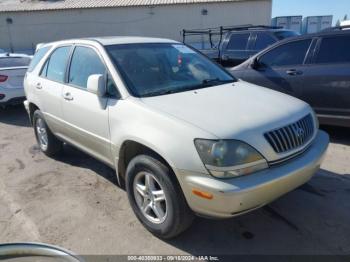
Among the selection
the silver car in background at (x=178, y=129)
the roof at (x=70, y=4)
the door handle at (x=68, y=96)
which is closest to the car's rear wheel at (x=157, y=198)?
the silver car in background at (x=178, y=129)

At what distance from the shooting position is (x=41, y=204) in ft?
12.6

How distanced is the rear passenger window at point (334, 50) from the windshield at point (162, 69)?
6.77 feet

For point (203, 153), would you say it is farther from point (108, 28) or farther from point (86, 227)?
point (108, 28)

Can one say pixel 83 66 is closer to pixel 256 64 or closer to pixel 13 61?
pixel 256 64

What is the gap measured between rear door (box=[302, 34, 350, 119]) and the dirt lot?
783mm

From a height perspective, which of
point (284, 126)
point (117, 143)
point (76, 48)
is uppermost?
point (76, 48)

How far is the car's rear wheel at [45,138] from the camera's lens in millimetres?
4957

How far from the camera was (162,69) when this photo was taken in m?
3.69

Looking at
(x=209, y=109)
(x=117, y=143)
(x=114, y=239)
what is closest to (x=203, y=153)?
(x=209, y=109)

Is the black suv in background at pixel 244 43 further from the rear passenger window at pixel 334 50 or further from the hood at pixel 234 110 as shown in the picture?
the hood at pixel 234 110

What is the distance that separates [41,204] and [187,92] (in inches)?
79.8

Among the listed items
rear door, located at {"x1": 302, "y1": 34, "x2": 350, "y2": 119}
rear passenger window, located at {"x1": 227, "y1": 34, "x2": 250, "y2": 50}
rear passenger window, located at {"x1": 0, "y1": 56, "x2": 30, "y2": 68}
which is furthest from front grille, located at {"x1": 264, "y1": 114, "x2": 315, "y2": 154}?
rear passenger window, located at {"x1": 0, "y1": 56, "x2": 30, "y2": 68}

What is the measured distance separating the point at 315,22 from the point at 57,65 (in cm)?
3134

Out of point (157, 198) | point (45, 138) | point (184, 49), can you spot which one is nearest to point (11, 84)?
point (45, 138)
